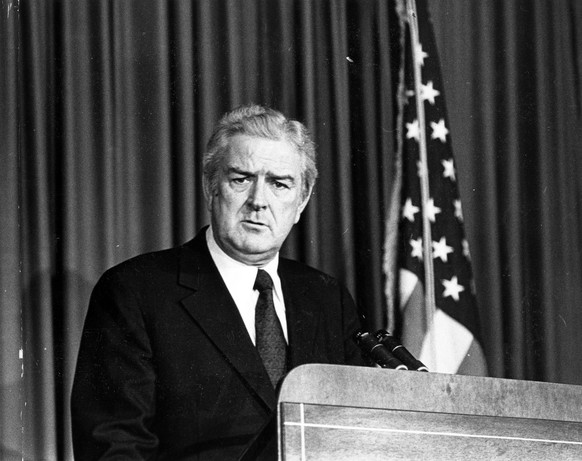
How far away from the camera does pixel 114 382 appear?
3.23 metres

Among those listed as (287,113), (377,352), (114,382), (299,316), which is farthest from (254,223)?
(377,352)

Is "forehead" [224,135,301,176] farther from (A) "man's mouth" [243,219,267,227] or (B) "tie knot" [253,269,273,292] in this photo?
(B) "tie knot" [253,269,273,292]

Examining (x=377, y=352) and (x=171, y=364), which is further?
(x=171, y=364)

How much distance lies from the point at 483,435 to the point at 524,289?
1697 mm

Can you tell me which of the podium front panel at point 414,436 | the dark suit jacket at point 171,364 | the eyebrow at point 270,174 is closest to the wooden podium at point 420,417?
the podium front panel at point 414,436

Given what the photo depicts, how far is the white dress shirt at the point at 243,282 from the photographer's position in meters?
3.45

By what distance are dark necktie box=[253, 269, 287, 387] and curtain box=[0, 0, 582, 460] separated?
0.29 metres

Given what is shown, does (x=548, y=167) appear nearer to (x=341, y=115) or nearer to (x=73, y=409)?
(x=341, y=115)

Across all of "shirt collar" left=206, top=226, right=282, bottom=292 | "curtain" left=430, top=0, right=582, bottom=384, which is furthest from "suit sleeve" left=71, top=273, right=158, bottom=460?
"curtain" left=430, top=0, right=582, bottom=384

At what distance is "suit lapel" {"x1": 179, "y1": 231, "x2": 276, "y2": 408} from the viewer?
3262 millimetres

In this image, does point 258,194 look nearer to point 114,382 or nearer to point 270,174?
point 270,174

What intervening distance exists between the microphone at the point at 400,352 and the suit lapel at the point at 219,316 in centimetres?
57

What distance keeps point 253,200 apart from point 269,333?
44 centimetres

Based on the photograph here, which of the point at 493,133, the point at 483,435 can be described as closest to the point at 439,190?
the point at 493,133
